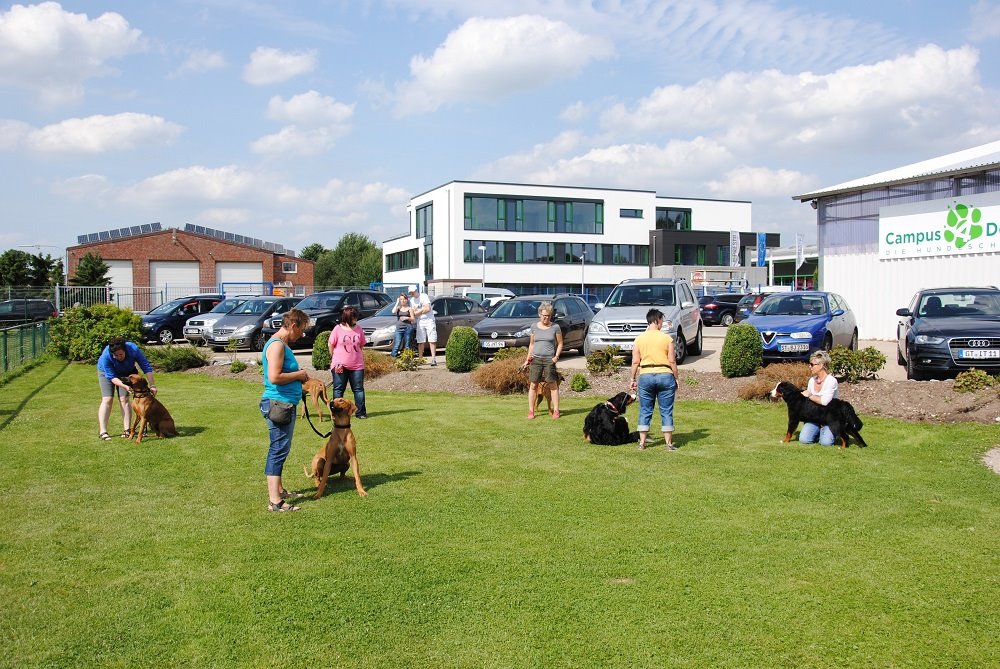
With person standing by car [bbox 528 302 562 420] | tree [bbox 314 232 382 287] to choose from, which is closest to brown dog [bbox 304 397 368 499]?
person standing by car [bbox 528 302 562 420]

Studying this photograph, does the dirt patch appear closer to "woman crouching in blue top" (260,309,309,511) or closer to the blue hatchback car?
the blue hatchback car

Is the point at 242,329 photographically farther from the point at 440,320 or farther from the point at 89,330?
the point at 440,320

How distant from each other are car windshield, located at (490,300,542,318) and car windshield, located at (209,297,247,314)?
11069mm

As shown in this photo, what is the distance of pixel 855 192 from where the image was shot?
80.6 ft

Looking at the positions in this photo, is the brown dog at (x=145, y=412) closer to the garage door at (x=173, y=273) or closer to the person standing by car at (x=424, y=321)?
the person standing by car at (x=424, y=321)

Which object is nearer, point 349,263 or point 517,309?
point 517,309

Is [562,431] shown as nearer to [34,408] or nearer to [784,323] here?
[784,323]

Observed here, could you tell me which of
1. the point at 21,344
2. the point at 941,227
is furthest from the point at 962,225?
the point at 21,344

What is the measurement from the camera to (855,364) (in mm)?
12898

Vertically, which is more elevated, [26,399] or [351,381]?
[351,381]

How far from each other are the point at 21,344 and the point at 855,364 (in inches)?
762

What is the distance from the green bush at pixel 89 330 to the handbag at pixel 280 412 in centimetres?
1550

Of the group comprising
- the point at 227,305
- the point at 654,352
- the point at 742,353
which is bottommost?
the point at 742,353

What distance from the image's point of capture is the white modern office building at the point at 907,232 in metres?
21.0
